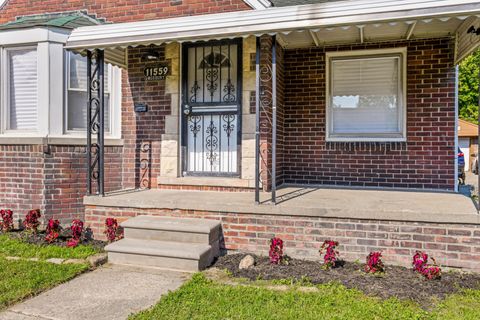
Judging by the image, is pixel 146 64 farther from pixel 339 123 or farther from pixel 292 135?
pixel 339 123

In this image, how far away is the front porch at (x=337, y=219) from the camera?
4039 millimetres

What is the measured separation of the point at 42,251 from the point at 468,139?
95.3 ft

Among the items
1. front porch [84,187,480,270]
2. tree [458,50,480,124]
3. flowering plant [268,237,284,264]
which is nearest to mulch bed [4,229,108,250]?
front porch [84,187,480,270]

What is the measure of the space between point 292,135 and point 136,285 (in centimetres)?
385

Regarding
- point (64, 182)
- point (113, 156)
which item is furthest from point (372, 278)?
point (64, 182)

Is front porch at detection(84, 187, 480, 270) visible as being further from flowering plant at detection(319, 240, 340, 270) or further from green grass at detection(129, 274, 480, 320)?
green grass at detection(129, 274, 480, 320)

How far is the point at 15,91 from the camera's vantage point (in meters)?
6.37

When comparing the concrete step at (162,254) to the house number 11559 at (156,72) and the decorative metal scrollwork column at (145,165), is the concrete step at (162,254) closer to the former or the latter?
the decorative metal scrollwork column at (145,165)

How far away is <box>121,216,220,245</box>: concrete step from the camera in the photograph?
441cm

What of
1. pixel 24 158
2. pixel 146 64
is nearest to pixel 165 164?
pixel 146 64

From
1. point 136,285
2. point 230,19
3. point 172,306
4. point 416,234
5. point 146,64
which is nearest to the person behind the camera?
point 172,306

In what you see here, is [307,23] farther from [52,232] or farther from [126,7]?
[52,232]

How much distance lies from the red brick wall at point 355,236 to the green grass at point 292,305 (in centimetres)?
57

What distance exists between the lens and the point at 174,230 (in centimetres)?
446
